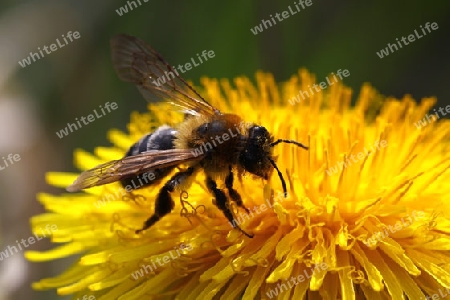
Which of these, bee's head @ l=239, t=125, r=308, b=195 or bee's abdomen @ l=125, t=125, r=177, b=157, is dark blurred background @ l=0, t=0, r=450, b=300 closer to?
bee's abdomen @ l=125, t=125, r=177, b=157

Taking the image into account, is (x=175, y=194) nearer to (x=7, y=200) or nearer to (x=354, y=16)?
(x=7, y=200)

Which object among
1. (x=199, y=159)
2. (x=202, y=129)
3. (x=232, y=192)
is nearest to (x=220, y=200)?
(x=232, y=192)

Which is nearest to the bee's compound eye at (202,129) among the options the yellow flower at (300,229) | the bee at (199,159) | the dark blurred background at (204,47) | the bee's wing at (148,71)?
the bee at (199,159)

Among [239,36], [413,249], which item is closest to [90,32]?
[239,36]

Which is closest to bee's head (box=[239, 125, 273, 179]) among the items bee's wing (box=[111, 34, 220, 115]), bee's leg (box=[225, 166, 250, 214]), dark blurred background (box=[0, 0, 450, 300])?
bee's leg (box=[225, 166, 250, 214])

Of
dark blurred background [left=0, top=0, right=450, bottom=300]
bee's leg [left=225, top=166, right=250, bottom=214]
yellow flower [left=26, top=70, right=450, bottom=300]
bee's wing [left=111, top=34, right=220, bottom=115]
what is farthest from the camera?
dark blurred background [left=0, top=0, right=450, bottom=300]

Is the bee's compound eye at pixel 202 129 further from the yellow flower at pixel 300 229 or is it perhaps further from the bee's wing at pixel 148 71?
the bee's wing at pixel 148 71
